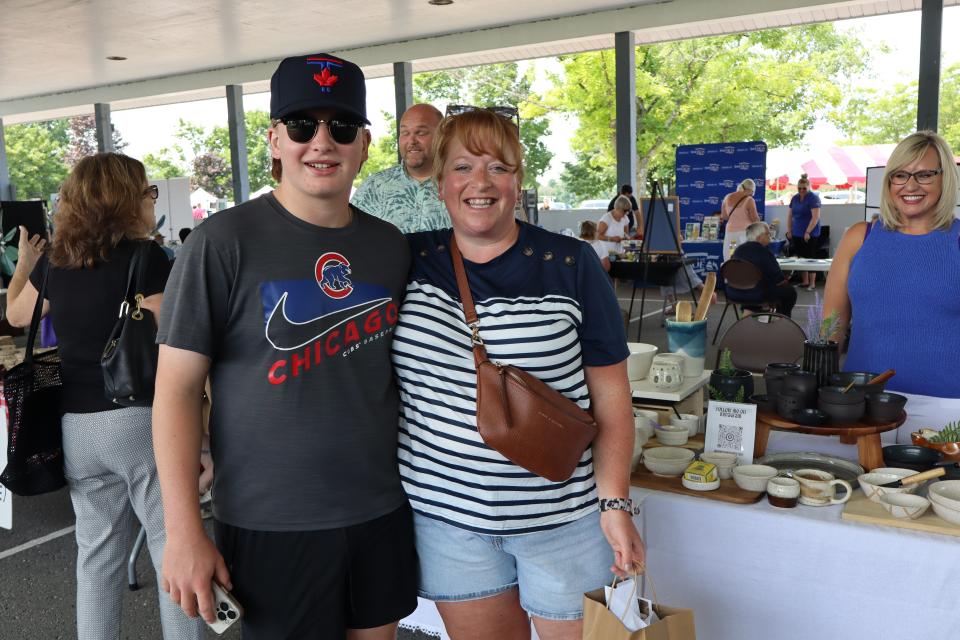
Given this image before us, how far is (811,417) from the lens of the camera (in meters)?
1.87

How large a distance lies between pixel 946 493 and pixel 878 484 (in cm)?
13

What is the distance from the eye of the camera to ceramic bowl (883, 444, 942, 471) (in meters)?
1.84

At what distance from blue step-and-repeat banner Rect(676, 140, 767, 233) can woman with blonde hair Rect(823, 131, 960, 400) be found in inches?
367

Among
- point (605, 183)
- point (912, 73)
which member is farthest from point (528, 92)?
point (912, 73)

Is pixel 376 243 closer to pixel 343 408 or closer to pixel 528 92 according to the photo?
pixel 343 408

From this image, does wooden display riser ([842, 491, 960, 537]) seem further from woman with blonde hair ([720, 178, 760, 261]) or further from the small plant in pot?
woman with blonde hair ([720, 178, 760, 261])

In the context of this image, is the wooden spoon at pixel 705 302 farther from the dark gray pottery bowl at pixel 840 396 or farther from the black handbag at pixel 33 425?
the black handbag at pixel 33 425

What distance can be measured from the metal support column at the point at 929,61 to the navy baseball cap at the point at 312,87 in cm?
951

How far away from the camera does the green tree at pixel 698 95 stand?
66.6ft

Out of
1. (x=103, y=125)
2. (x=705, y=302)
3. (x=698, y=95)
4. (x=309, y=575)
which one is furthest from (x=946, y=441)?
(x=698, y=95)

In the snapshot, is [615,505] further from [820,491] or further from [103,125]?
[103,125]

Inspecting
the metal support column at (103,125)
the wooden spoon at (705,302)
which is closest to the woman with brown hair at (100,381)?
the wooden spoon at (705,302)

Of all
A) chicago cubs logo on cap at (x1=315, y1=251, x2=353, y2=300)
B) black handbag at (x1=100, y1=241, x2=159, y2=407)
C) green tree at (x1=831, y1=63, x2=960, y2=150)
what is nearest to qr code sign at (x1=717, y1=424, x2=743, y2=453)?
chicago cubs logo on cap at (x1=315, y1=251, x2=353, y2=300)

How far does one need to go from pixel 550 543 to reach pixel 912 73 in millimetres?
31938
